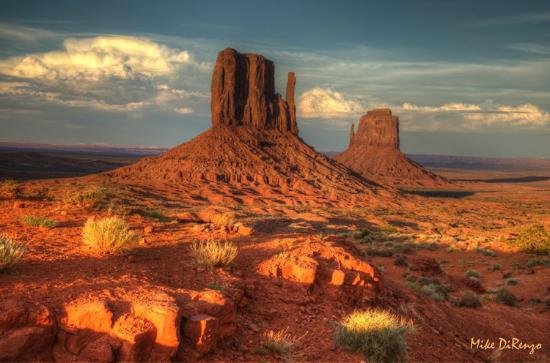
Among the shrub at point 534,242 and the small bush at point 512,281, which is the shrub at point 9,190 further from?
the shrub at point 534,242

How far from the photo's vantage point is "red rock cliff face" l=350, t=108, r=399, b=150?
142 metres

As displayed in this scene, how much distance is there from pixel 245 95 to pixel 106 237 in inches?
2768

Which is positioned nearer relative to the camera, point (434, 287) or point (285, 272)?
point (285, 272)

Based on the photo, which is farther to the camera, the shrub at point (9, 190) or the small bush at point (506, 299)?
the small bush at point (506, 299)

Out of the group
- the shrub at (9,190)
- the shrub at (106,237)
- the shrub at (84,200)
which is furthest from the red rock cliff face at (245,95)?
the shrub at (106,237)

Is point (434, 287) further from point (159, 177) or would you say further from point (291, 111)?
point (291, 111)

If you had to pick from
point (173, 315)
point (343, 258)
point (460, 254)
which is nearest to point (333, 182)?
point (460, 254)

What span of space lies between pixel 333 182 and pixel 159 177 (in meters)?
25.8

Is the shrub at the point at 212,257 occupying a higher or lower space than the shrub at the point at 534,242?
higher

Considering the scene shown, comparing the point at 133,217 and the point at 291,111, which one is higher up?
the point at 291,111

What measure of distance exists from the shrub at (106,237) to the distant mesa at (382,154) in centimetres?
11390

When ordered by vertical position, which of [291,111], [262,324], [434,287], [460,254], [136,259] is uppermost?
[291,111]

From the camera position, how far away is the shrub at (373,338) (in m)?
7.69

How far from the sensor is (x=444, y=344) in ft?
32.7
